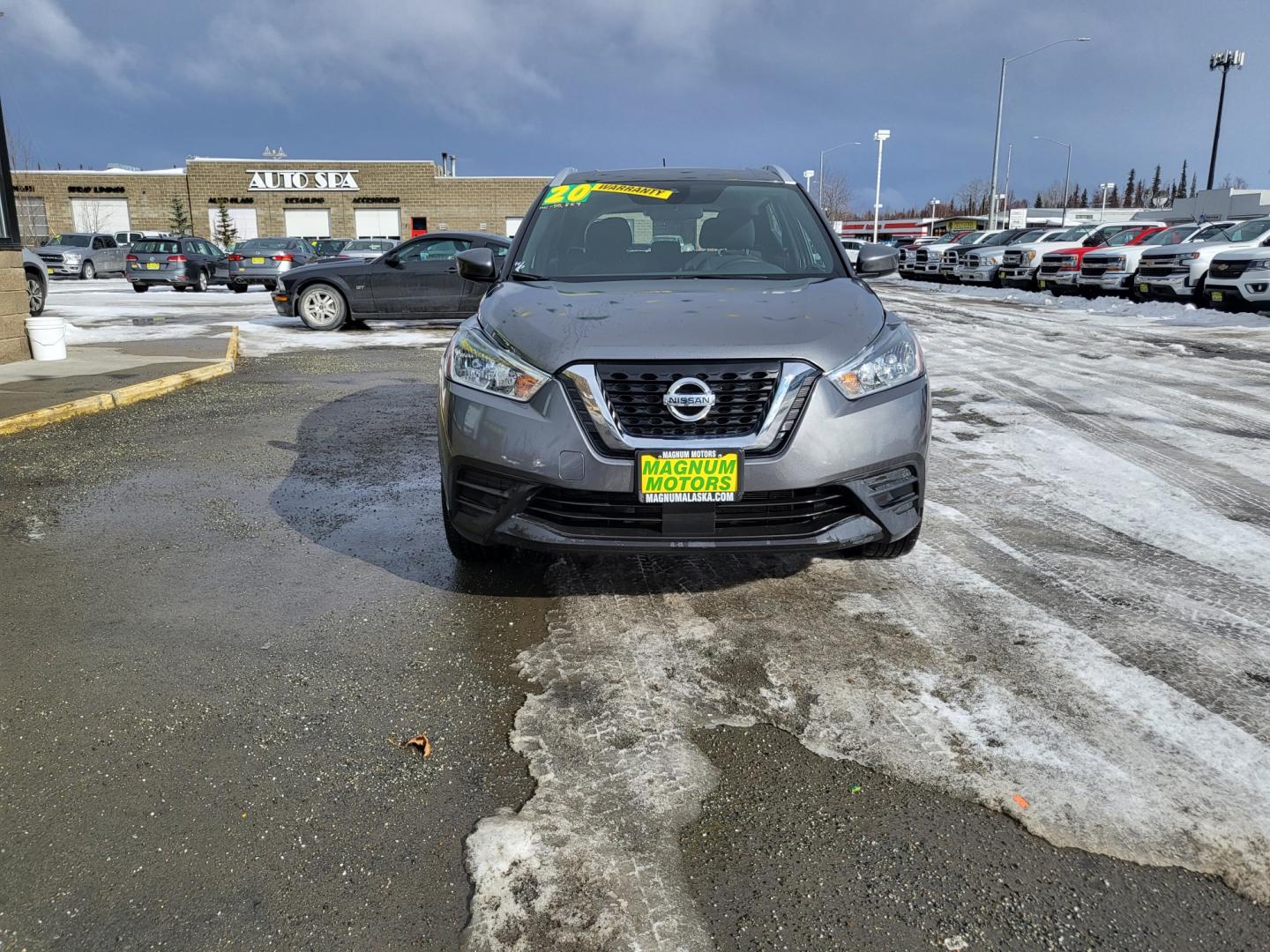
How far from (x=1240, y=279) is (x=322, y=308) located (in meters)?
15.6

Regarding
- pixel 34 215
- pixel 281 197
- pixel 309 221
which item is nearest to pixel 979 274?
pixel 309 221

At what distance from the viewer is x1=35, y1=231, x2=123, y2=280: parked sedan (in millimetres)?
34250

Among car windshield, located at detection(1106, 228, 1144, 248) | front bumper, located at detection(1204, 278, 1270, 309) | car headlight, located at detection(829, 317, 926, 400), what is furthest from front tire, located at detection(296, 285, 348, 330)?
car windshield, located at detection(1106, 228, 1144, 248)

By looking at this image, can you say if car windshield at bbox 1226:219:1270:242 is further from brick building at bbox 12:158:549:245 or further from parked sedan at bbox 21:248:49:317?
brick building at bbox 12:158:549:245

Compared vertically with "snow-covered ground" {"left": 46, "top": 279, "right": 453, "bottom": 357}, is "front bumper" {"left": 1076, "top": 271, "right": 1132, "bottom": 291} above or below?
above

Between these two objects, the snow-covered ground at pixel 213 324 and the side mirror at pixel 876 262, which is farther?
the snow-covered ground at pixel 213 324

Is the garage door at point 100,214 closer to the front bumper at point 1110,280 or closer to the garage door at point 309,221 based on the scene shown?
the garage door at point 309,221

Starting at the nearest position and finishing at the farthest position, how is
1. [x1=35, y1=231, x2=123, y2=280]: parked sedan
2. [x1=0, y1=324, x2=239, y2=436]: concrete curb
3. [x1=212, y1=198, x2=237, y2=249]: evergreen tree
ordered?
[x1=0, y1=324, x2=239, y2=436]: concrete curb → [x1=35, y1=231, x2=123, y2=280]: parked sedan → [x1=212, y1=198, x2=237, y2=249]: evergreen tree

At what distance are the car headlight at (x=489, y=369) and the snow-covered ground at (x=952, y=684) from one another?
0.93 m

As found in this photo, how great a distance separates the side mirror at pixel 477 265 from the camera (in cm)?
497

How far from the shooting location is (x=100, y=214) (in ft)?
195

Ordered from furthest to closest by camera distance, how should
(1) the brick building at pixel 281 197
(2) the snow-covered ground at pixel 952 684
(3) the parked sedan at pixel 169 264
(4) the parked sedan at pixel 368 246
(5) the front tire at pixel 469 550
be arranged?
(1) the brick building at pixel 281 197 < (3) the parked sedan at pixel 169 264 < (4) the parked sedan at pixel 368 246 < (5) the front tire at pixel 469 550 < (2) the snow-covered ground at pixel 952 684

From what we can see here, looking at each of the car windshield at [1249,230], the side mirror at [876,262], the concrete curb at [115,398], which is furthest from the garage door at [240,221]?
the side mirror at [876,262]

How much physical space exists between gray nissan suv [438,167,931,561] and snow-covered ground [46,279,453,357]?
9.81 m
